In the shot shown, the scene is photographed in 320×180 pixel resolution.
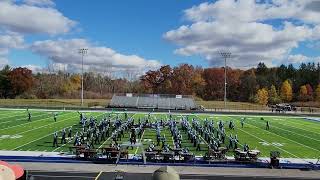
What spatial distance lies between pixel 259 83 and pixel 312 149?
3479 inches

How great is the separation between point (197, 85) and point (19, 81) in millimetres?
43263

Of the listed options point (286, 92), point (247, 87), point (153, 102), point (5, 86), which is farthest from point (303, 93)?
point (5, 86)

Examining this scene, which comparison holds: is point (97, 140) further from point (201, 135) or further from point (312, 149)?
point (312, 149)

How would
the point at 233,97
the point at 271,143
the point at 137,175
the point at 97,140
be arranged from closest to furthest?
1. the point at 137,175
2. the point at 97,140
3. the point at 271,143
4. the point at 233,97

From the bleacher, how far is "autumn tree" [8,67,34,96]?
34.3 meters

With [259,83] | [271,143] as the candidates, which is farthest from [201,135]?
[259,83]

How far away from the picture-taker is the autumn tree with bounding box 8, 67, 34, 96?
98562mm

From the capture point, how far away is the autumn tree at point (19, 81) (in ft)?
323

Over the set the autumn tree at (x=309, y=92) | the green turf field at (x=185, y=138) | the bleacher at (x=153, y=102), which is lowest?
the green turf field at (x=185, y=138)

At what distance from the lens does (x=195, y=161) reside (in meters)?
20.5

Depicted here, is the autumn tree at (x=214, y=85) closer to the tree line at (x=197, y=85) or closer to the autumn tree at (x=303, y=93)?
the tree line at (x=197, y=85)

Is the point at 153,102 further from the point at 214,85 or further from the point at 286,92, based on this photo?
the point at 214,85

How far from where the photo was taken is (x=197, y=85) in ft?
370

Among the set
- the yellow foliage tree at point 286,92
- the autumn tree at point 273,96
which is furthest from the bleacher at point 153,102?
the yellow foliage tree at point 286,92
